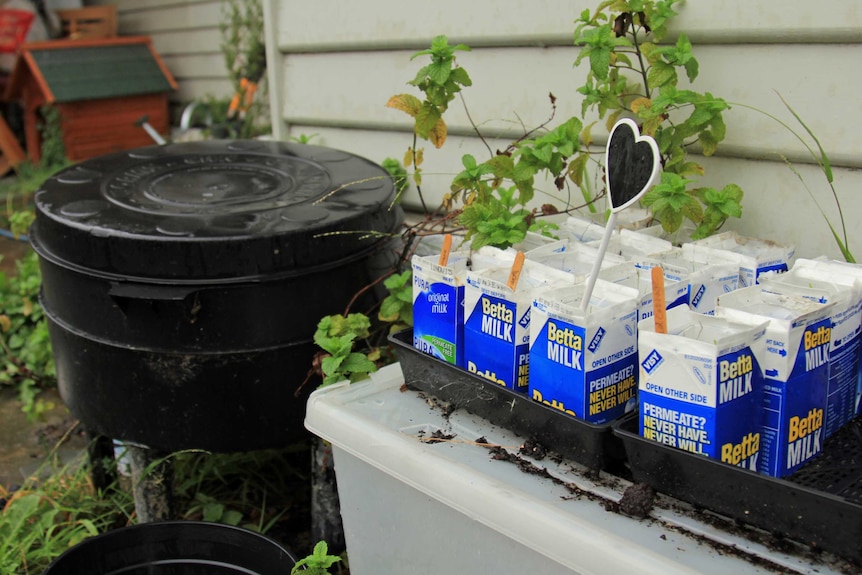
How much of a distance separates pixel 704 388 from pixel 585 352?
0.19 m

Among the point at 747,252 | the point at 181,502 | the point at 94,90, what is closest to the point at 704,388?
the point at 747,252

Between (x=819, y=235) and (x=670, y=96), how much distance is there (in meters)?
0.45

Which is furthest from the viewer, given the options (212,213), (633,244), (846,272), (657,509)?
(212,213)

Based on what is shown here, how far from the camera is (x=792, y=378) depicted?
3.89 feet

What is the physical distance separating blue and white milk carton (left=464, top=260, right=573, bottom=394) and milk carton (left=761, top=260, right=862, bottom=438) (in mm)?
385

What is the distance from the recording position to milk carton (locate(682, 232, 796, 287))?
4.83 feet

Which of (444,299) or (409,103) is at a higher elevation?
(409,103)

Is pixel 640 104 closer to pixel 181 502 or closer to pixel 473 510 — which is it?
pixel 473 510

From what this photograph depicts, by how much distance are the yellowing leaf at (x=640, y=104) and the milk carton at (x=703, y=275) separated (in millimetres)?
414

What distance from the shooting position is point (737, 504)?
1.12 m

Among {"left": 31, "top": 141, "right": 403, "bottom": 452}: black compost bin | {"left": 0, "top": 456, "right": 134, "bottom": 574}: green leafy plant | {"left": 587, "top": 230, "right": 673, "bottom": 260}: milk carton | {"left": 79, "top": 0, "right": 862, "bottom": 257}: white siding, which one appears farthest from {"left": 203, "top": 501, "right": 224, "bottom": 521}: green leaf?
{"left": 587, "top": 230, "right": 673, "bottom": 260}: milk carton

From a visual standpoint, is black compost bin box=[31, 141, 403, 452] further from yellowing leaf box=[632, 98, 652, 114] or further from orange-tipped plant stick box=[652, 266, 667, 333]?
orange-tipped plant stick box=[652, 266, 667, 333]

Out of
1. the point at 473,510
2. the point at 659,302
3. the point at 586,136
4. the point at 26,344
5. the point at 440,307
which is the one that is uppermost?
the point at 586,136

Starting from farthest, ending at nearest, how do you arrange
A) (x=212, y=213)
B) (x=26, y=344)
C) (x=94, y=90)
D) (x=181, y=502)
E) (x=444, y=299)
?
(x=94, y=90)
(x=26, y=344)
(x=181, y=502)
(x=212, y=213)
(x=444, y=299)
